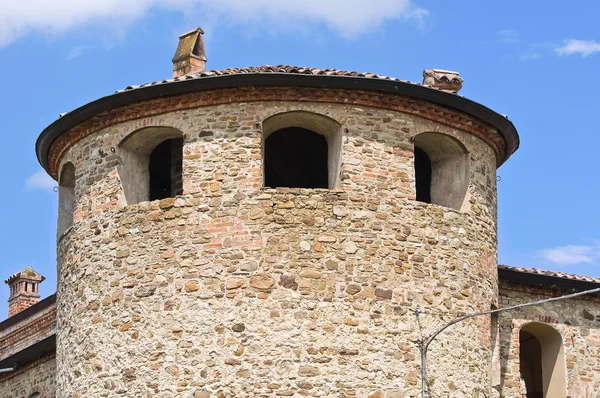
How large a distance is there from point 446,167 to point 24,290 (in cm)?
1768

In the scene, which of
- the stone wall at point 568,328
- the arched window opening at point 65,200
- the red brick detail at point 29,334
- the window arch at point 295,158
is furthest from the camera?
the red brick detail at point 29,334

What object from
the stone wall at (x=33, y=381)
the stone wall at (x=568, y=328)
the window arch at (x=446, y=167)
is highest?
the window arch at (x=446, y=167)

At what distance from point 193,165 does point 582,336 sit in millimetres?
7700

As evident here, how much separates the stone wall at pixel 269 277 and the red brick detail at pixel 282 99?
0.12 meters

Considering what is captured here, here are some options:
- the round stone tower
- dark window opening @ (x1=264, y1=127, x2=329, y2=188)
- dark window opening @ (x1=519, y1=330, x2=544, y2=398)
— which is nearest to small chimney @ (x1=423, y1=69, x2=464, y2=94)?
the round stone tower

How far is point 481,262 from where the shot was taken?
720 inches

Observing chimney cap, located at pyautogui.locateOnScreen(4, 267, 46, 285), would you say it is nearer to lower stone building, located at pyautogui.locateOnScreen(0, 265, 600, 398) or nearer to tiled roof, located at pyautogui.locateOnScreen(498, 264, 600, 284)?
lower stone building, located at pyautogui.locateOnScreen(0, 265, 600, 398)

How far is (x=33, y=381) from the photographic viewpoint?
22.9m

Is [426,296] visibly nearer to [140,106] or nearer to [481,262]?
[481,262]

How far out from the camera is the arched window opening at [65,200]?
19.7 metres

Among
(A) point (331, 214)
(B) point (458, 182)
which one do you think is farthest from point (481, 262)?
(A) point (331, 214)

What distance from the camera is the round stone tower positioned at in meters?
16.7

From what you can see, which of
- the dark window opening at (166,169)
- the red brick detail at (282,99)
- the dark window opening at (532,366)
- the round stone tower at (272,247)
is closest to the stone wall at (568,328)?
the round stone tower at (272,247)

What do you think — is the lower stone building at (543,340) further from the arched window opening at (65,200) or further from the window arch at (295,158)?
the window arch at (295,158)
